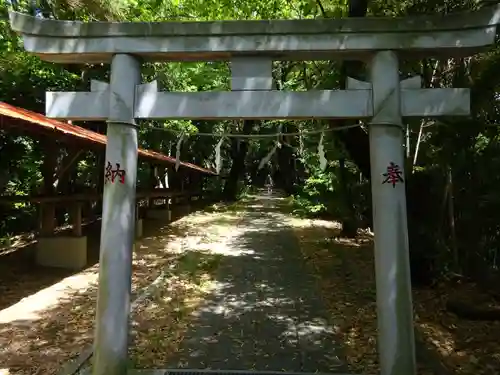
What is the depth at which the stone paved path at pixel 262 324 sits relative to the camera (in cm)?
522

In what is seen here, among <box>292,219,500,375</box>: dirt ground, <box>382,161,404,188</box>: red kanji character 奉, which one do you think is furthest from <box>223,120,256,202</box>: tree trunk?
<box>382,161,404,188</box>: red kanji character 奉

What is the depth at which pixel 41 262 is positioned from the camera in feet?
33.1

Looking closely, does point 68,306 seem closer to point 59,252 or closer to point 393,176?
point 59,252

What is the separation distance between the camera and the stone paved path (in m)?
5.22

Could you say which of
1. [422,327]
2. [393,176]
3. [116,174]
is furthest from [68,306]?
[393,176]

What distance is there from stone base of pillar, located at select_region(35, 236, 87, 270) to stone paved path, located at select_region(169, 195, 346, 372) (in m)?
3.32

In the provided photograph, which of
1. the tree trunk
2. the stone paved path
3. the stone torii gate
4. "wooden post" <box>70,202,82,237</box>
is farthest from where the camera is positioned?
the tree trunk

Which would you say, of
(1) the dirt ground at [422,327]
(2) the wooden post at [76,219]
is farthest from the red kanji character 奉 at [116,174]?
(2) the wooden post at [76,219]

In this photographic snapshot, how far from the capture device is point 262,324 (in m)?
6.54

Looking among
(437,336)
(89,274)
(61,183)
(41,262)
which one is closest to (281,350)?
(437,336)

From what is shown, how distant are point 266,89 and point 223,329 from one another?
3.64 meters

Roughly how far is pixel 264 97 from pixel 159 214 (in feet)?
52.6

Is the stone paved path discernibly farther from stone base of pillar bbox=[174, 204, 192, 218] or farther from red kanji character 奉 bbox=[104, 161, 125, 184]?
stone base of pillar bbox=[174, 204, 192, 218]

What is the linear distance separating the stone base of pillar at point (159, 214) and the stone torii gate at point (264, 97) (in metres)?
15.3
